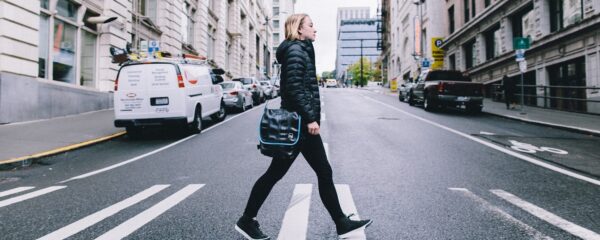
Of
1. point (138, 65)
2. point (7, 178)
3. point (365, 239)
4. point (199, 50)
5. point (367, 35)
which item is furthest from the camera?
point (367, 35)

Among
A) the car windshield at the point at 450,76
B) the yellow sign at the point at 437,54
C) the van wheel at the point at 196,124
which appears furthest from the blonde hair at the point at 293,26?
the yellow sign at the point at 437,54

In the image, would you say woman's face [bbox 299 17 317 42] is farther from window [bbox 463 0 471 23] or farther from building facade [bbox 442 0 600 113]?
window [bbox 463 0 471 23]

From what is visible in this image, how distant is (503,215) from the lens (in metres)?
4.26

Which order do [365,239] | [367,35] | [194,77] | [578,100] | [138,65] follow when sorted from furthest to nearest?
1. [367,35]
2. [578,100]
3. [194,77]
4. [138,65]
5. [365,239]

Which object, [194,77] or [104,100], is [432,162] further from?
[104,100]

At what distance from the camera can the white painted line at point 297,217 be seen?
3662 millimetres

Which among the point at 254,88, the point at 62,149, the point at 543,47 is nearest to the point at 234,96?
the point at 254,88

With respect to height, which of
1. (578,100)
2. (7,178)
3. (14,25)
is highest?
(14,25)

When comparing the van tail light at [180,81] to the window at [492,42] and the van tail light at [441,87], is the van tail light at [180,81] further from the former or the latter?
the window at [492,42]

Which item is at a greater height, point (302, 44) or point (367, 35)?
point (367, 35)

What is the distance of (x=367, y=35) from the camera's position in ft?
534

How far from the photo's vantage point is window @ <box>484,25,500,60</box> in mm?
27123

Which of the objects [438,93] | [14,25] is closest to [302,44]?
[14,25]

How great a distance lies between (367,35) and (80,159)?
6341 inches
